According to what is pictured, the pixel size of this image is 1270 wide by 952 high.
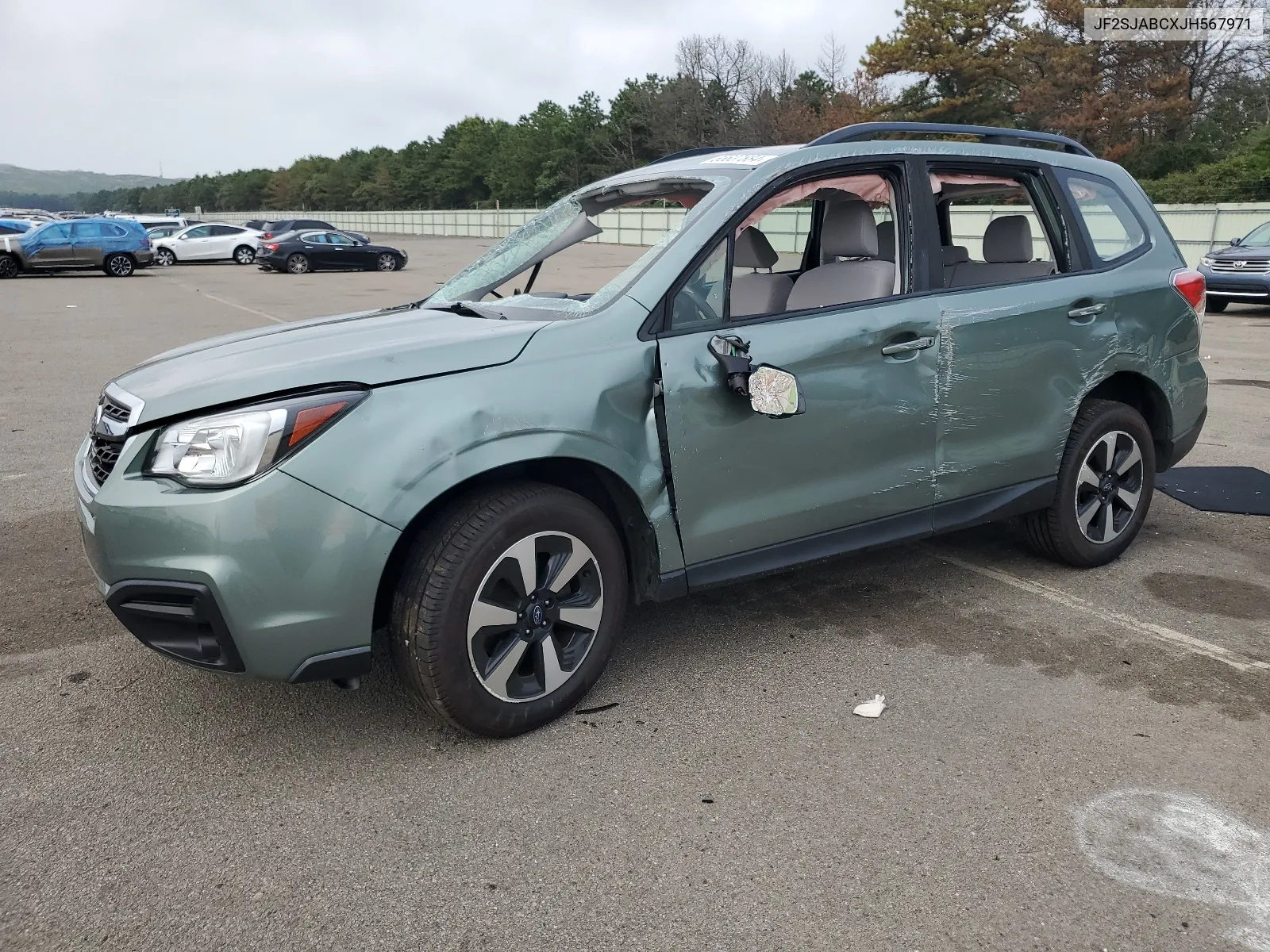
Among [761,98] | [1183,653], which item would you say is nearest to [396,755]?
[1183,653]

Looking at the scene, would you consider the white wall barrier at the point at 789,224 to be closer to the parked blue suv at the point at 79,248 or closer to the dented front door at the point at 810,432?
the dented front door at the point at 810,432

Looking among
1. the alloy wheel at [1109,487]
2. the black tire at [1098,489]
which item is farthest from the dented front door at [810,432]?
the alloy wheel at [1109,487]

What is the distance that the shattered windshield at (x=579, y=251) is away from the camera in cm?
356

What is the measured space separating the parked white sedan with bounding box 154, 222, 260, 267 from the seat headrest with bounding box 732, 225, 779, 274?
115ft

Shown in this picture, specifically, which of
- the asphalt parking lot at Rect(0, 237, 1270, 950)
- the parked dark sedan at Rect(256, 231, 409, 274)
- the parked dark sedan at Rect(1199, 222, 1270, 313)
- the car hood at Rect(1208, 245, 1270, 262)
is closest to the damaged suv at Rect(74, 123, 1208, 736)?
the asphalt parking lot at Rect(0, 237, 1270, 950)

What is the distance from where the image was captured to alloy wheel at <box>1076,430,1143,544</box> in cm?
447

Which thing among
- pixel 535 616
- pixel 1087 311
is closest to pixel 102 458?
pixel 535 616

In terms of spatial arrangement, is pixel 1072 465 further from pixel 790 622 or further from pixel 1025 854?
pixel 1025 854

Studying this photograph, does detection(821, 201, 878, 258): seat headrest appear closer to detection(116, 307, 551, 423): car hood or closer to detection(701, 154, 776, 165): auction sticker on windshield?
detection(701, 154, 776, 165): auction sticker on windshield

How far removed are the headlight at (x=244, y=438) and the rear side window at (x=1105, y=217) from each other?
3.29 m

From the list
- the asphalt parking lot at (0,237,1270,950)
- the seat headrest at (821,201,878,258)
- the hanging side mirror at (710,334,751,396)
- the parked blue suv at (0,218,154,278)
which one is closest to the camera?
the asphalt parking lot at (0,237,1270,950)

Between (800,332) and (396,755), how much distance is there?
1.87 meters

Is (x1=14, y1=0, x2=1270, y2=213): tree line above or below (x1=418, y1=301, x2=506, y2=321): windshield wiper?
above

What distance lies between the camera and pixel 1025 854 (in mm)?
2588
